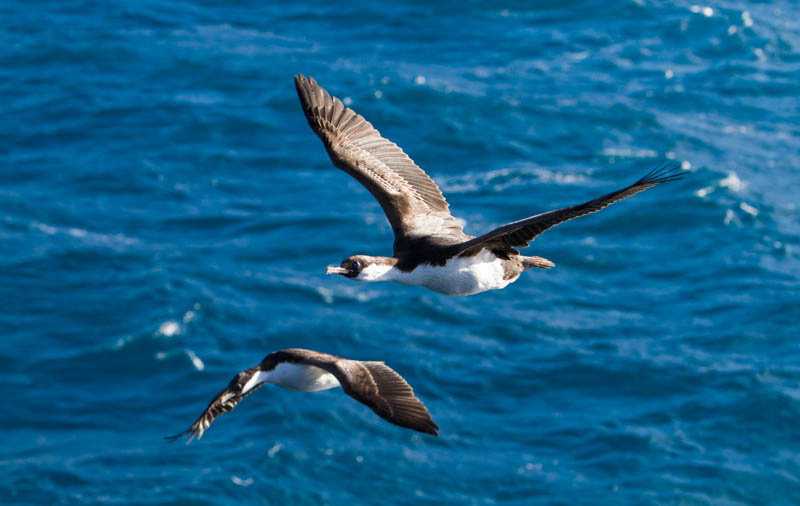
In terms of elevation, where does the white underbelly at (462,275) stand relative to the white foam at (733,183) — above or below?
below

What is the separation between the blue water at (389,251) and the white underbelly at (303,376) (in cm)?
1881

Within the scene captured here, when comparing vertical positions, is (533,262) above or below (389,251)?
above

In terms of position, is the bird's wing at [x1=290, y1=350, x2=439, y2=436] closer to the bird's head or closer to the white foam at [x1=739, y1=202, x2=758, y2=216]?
the bird's head

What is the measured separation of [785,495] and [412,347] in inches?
496

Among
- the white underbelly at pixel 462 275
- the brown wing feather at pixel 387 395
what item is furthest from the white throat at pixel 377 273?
the brown wing feather at pixel 387 395

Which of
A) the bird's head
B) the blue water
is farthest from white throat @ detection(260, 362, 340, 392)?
the blue water

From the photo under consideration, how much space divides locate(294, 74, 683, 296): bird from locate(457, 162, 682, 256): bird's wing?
0.01 meters

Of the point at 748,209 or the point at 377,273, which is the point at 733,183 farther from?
the point at 377,273

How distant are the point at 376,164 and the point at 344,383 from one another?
538cm

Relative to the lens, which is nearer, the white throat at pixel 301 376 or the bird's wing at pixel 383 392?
the bird's wing at pixel 383 392

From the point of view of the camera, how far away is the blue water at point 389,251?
35406 millimetres

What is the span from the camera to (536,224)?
43.9 ft

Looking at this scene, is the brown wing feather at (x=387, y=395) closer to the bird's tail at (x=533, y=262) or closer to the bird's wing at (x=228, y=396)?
the bird's wing at (x=228, y=396)

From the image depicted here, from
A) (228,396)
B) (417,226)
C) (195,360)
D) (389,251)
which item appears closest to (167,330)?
(195,360)
